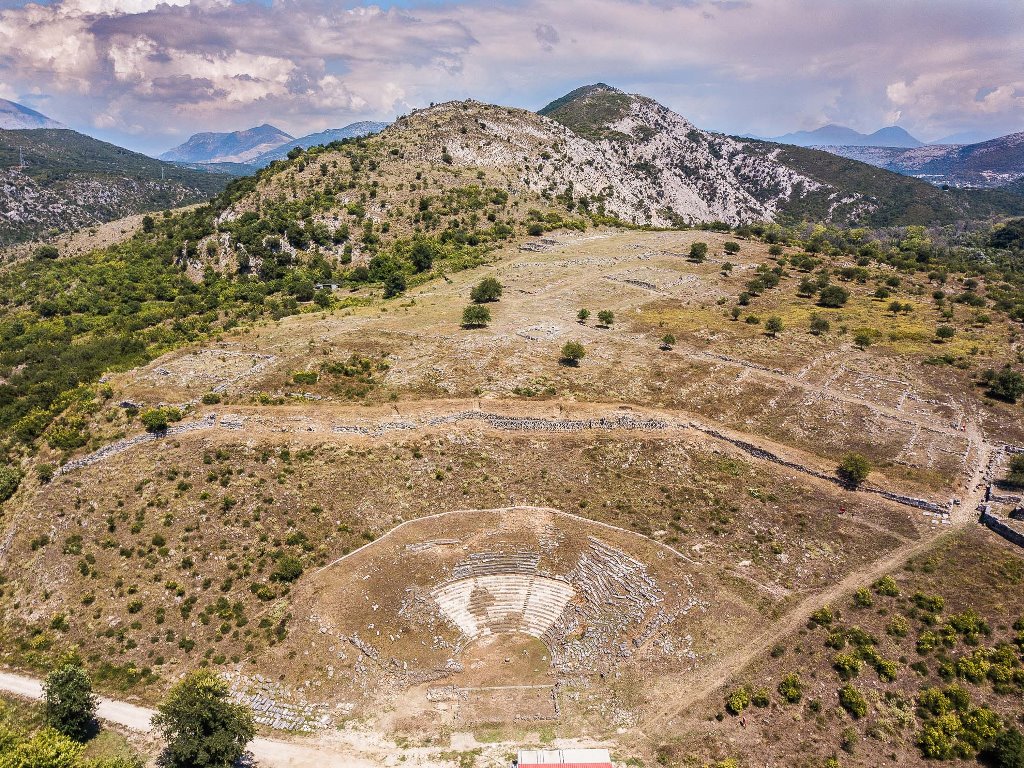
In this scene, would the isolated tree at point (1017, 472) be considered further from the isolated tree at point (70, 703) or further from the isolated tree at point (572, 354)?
the isolated tree at point (70, 703)

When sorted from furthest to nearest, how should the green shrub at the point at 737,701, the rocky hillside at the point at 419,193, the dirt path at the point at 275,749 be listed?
the rocky hillside at the point at 419,193 < the green shrub at the point at 737,701 < the dirt path at the point at 275,749

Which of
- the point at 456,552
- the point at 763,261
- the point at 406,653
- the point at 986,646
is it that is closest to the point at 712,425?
the point at 986,646

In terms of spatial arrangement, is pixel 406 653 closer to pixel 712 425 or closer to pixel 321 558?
pixel 321 558

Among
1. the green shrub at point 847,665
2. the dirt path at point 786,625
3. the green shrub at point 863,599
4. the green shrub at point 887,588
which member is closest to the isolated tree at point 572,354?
the dirt path at point 786,625

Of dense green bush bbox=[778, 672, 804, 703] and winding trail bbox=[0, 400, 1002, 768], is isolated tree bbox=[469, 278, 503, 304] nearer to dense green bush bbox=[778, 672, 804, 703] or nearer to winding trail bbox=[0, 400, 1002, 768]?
winding trail bbox=[0, 400, 1002, 768]

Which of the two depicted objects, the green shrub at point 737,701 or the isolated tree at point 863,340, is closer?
the green shrub at point 737,701

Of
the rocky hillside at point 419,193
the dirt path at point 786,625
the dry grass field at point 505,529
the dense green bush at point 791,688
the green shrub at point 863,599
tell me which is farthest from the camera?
the rocky hillside at point 419,193

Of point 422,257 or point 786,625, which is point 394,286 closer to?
point 422,257
